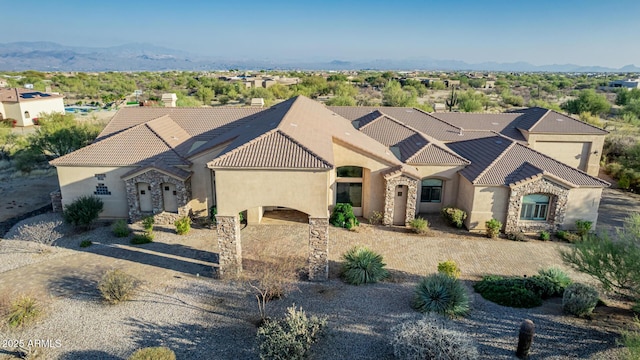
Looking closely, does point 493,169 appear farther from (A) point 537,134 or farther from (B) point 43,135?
(B) point 43,135

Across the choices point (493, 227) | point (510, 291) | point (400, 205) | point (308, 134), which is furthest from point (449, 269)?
point (308, 134)

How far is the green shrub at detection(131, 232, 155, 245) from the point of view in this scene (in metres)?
21.7

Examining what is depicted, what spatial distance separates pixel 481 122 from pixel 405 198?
17427mm

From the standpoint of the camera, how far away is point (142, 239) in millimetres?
21750

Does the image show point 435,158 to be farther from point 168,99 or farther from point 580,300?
point 168,99

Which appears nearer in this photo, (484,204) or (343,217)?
(484,204)

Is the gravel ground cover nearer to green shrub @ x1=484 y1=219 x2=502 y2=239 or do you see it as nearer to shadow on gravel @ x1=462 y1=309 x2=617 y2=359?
shadow on gravel @ x1=462 y1=309 x2=617 y2=359

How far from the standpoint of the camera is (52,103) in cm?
6272

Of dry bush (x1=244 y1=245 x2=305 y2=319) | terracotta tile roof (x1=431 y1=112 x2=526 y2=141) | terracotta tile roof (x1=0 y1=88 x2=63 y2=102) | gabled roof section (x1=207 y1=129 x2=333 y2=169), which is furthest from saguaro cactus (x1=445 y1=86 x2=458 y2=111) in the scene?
terracotta tile roof (x1=0 y1=88 x2=63 y2=102)

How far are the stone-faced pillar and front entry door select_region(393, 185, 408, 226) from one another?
1123 cm

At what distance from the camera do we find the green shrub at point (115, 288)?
15.7m

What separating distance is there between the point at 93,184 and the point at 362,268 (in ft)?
60.6

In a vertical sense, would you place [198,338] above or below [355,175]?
below

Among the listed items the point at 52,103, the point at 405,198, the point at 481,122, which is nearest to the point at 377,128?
the point at 405,198
